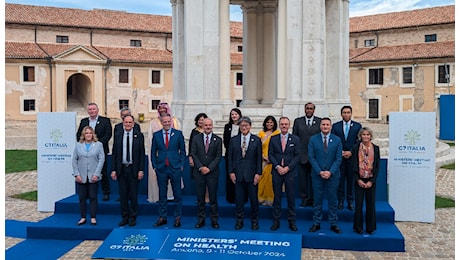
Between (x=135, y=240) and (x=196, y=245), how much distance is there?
1.04 meters

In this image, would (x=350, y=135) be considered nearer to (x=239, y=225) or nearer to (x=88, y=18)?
(x=239, y=225)

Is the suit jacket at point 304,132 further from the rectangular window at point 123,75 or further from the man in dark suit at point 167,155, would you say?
the rectangular window at point 123,75

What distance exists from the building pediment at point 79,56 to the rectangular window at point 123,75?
6.30ft

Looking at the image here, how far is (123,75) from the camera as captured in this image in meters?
46.9

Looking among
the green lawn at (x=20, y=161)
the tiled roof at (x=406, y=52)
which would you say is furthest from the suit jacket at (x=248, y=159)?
the tiled roof at (x=406, y=52)

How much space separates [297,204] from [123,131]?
367 centimetres

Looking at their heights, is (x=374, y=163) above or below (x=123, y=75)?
below

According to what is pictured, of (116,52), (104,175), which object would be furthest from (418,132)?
(116,52)

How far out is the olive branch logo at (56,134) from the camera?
36.9 ft

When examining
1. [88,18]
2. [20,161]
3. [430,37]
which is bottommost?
[20,161]

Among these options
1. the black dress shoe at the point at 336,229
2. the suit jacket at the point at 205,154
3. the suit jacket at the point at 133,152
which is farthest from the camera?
the suit jacket at the point at 133,152

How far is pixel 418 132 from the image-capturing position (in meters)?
10.2

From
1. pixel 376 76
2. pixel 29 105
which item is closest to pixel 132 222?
pixel 29 105

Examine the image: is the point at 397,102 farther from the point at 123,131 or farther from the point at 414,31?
the point at 123,131
